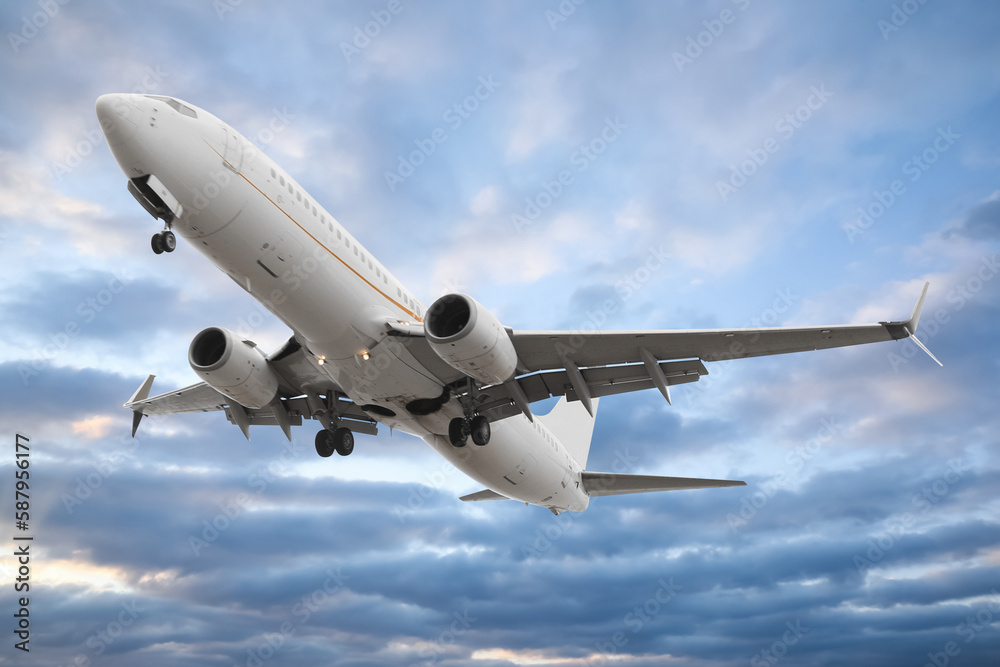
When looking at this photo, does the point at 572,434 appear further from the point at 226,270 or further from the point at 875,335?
the point at 226,270

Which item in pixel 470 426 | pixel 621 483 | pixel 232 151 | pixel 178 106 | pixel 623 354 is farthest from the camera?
pixel 621 483

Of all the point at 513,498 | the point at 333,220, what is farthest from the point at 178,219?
the point at 513,498

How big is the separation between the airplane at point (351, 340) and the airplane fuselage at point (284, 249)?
3cm

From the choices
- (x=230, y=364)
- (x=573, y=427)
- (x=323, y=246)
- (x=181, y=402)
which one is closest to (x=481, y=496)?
(x=573, y=427)

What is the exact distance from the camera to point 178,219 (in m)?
16.6

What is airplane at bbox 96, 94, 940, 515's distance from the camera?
16344mm

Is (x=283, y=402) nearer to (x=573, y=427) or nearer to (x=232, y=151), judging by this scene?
(x=232, y=151)

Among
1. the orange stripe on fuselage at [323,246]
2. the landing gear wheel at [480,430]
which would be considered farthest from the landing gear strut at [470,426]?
the orange stripe on fuselage at [323,246]

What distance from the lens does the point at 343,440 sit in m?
24.4

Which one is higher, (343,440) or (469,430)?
(343,440)

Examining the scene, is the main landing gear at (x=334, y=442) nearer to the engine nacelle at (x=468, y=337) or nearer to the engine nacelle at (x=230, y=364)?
the engine nacelle at (x=230, y=364)

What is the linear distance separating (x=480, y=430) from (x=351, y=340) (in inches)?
188

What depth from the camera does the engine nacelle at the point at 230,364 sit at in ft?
70.0

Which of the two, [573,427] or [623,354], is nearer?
[623,354]
